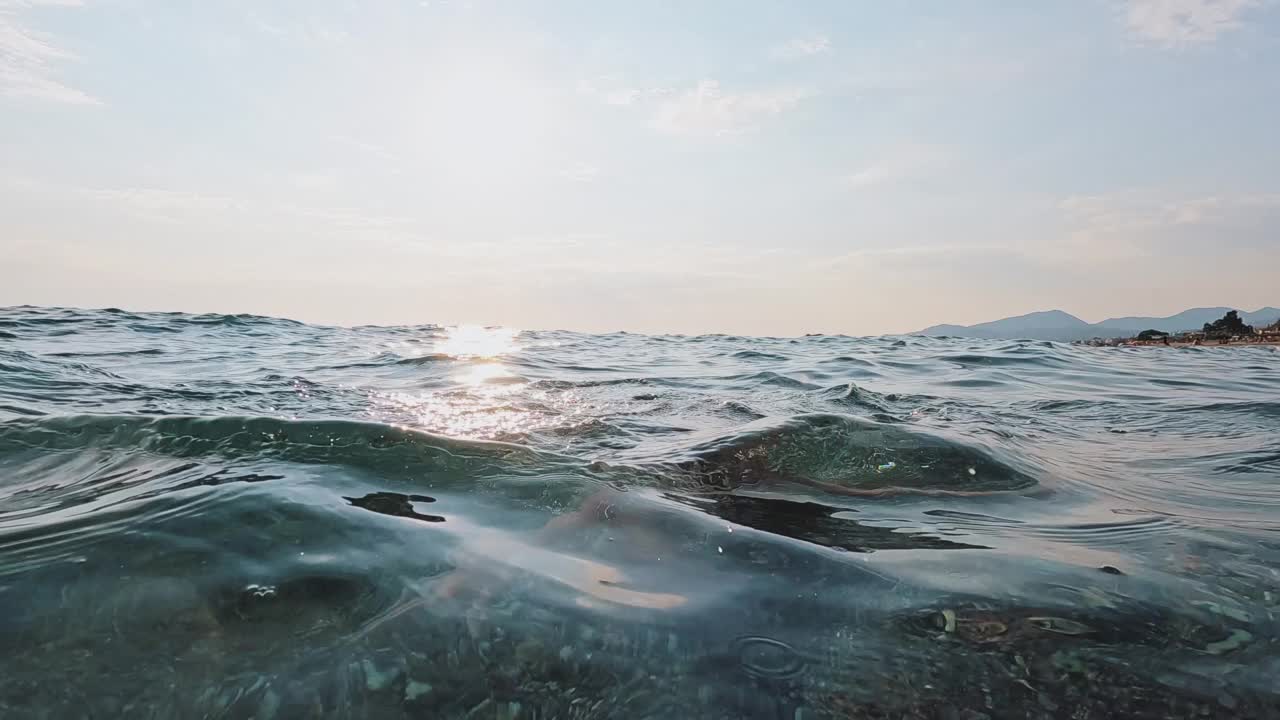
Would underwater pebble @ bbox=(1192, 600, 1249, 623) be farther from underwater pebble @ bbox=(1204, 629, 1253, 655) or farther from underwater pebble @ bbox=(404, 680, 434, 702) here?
underwater pebble @ bbox=(404, 680, 434, 702)

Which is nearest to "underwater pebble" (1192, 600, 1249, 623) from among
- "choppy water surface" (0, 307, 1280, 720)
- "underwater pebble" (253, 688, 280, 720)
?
"choppy water surface" (0, 307, 1280, 720)

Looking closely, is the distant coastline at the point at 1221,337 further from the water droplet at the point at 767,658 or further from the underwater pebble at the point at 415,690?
the underwater pebble at the point at 415,690

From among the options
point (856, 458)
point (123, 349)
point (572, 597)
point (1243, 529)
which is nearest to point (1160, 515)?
point (1243, 529)

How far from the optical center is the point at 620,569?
2143mm

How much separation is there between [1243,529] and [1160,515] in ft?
→ 0.91

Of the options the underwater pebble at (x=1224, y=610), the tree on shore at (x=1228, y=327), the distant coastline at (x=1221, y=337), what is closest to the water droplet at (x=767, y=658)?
the underwater pebble at (x=1224, y=610)

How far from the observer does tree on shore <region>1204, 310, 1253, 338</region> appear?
21966 millimetres

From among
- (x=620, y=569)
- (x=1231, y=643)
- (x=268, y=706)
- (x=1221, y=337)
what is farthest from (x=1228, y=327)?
(x=268, y=706)

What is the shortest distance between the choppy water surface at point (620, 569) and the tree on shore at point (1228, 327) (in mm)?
23667

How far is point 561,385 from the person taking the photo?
7.66 meters

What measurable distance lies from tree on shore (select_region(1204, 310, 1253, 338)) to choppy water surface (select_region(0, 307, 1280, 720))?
23667 millimetres

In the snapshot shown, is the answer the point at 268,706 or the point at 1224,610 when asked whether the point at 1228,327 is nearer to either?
the point at 1224,610

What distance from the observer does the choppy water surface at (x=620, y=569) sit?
154 centimetres

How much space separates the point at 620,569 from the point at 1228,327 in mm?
30073
